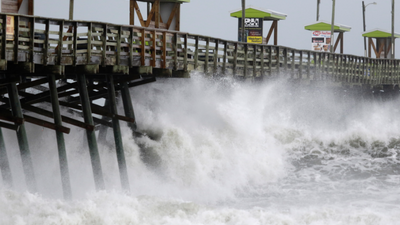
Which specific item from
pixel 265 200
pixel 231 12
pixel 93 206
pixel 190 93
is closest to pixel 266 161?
pixel 190 93

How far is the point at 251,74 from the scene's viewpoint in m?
21.1

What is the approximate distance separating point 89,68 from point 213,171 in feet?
22.6

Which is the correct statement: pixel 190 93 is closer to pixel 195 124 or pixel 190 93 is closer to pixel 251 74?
pixel 195 124

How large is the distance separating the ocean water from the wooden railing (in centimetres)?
107

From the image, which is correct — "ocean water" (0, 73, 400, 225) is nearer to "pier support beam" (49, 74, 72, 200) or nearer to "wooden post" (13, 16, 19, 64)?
"pier support beam" (49, 74, 72, 200)

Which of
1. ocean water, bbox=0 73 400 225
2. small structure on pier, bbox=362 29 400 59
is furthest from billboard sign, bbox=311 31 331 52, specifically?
ocean water, bbox=0 73 400 225

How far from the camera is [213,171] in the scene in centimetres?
1877

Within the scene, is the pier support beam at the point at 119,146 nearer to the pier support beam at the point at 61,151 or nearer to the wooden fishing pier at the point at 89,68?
the wooden fishing pier at the point at 89,68

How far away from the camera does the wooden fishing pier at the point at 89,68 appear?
40.8 feet

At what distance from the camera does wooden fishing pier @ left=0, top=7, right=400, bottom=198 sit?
12.4 meters

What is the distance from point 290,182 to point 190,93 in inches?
184

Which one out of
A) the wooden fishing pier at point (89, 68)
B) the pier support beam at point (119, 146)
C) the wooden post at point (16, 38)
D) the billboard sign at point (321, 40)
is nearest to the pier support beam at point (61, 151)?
the wooden fishing pier at point (89, 68)

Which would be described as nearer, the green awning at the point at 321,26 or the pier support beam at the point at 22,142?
the pier support beam at the point at 22,142

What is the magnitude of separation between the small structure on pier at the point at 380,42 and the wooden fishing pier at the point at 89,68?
1024 inches
